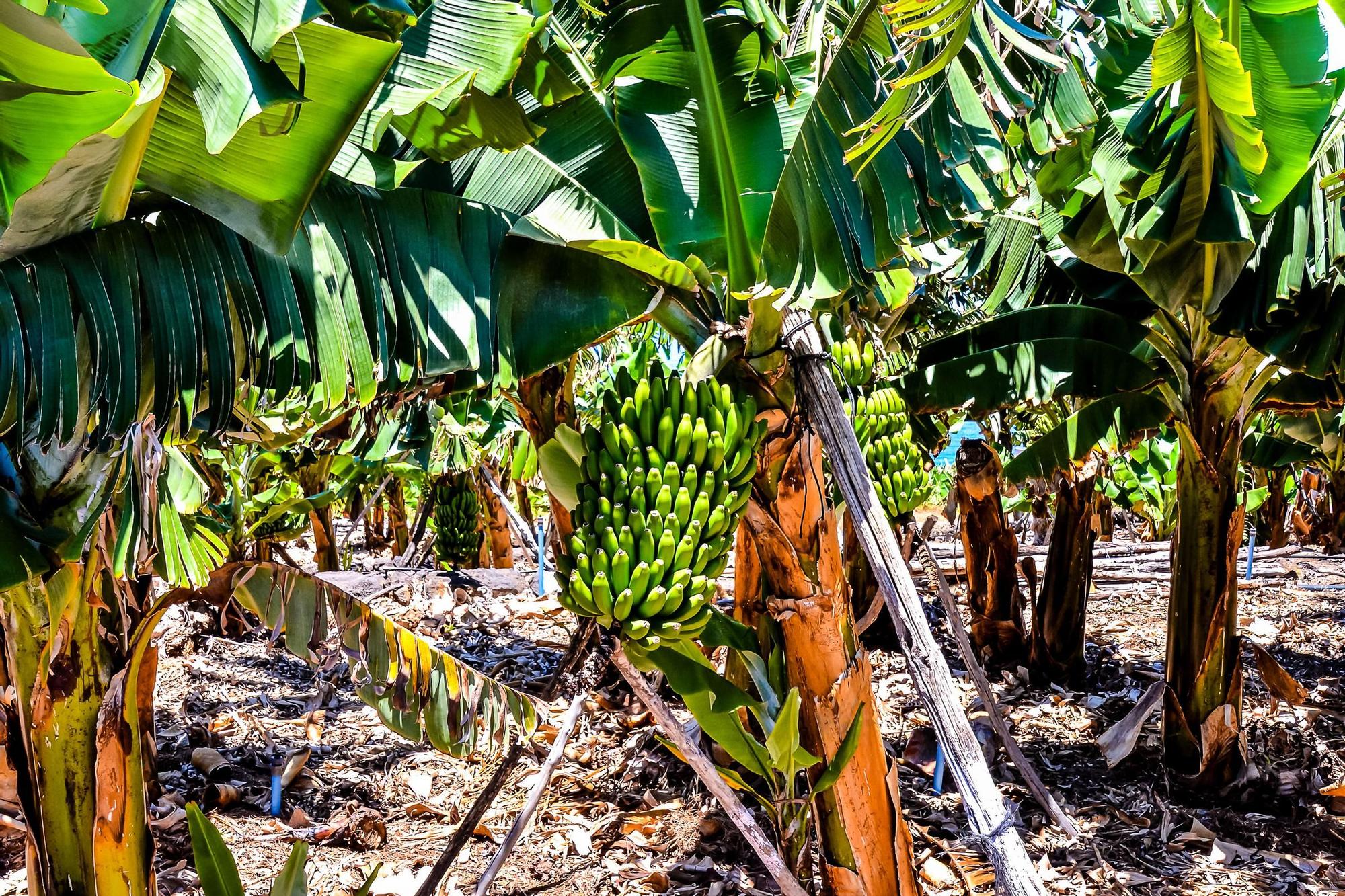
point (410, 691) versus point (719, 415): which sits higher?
point (719, 415)

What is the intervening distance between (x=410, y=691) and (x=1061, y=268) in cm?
328

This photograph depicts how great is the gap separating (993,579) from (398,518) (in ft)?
35.3

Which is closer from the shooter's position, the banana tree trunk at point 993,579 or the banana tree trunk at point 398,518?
the banana tree trunk at point 993,579

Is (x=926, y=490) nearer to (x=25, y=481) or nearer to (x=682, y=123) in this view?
(x=682, y=123)

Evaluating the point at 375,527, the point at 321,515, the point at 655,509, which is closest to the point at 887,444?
the point at 655,509

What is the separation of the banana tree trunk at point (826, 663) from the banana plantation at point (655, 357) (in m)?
0.01

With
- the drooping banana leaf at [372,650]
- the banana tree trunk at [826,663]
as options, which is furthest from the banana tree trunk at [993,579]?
the drooping banana leaf at [372,650]

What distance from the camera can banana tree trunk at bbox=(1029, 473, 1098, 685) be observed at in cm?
571

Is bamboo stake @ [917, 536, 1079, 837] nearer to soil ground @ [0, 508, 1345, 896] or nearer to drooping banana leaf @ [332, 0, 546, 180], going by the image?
soil ground @ [0, 508, 1345, 896]

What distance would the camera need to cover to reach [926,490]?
385 centimetres

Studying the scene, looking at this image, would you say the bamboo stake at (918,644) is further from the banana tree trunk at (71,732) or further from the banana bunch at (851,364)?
the banana tree trunk at (71,732)

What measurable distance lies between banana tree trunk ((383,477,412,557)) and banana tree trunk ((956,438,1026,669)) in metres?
8.29

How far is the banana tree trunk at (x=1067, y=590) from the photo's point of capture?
5.71 meters

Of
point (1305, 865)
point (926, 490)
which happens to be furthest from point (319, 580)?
point (1305, 865)
